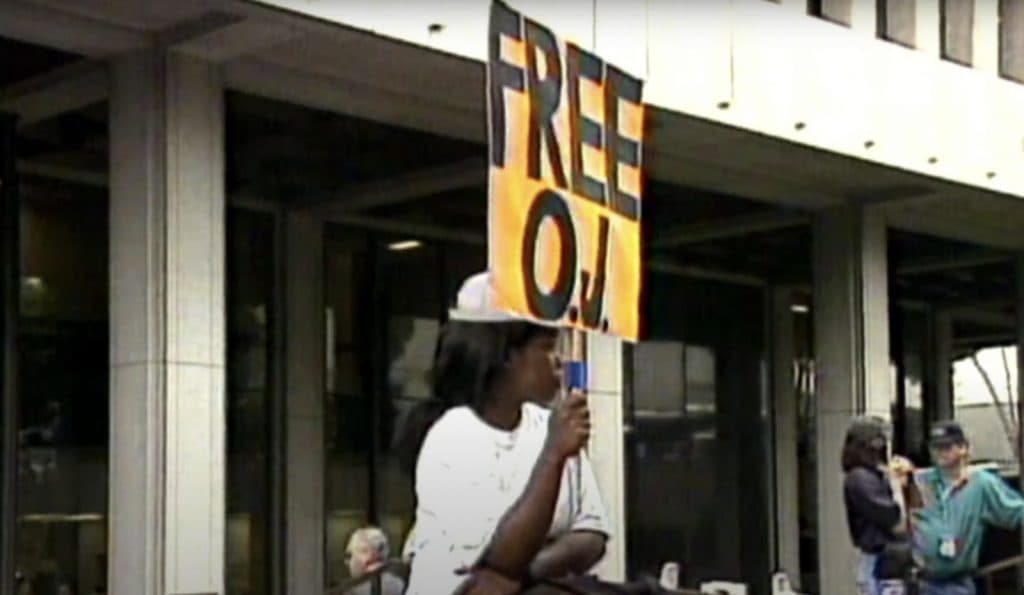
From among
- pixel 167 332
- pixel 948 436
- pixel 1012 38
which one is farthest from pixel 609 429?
pixel 1012 38

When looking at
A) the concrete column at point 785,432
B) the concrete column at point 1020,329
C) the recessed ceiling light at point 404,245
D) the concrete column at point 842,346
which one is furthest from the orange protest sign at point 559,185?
the concrete column at point 785,432

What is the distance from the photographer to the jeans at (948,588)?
11.1m

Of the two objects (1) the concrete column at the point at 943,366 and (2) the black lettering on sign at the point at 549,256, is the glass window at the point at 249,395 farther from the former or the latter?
(2) the black lettering on sign at the point at 549,256

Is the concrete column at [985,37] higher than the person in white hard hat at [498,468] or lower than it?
higher

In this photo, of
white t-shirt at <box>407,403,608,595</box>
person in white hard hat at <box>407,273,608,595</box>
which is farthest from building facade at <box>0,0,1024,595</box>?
white t-shirt at <box>407,403,608,595</box>

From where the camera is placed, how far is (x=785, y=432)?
958 inches

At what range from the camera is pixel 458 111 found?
47.1ft

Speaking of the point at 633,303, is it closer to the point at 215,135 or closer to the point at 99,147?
the point at 215,135

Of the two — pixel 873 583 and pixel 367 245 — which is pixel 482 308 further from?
pixel 367 245

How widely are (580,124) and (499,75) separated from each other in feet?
1.22

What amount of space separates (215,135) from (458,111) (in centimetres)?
269

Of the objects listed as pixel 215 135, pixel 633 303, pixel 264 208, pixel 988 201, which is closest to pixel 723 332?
pixel 988 201

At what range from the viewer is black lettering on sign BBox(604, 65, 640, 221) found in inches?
208

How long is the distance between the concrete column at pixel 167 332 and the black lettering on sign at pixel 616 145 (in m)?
6.81
